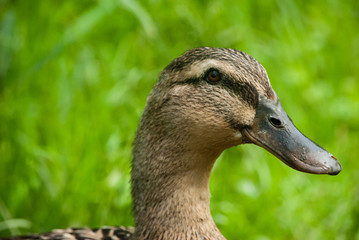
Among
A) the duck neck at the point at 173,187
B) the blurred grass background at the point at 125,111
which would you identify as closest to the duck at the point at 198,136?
the duck neck at the point at 173,187

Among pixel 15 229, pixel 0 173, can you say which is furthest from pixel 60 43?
pixel 15 229

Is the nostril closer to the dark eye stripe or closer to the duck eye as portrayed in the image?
the dark eye stripe

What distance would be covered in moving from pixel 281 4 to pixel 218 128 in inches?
80.0

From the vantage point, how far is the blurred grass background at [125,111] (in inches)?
121

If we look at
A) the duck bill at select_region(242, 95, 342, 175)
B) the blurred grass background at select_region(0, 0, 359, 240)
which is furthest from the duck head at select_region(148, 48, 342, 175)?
the blurred grass background at select_region(0, 0, 359, 240)

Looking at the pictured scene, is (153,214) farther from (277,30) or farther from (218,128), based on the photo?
(277,30)

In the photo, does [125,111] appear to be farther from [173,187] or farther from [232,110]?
[232,110]

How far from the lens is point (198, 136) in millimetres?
2256

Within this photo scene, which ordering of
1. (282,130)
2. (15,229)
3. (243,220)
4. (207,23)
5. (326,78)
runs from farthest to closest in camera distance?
(326,78)
(207,23)
(243,220)
(15,229)
(282,130)

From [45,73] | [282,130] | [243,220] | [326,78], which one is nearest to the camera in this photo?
[282,130]

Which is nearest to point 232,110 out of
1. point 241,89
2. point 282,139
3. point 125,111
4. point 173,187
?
point 241,89

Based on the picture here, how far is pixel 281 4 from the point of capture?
404 centimetres

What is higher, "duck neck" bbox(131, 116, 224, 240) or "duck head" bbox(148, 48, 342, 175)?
"duck head" bbox(148, 48, 342, 175)

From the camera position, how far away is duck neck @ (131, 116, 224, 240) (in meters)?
2.32
